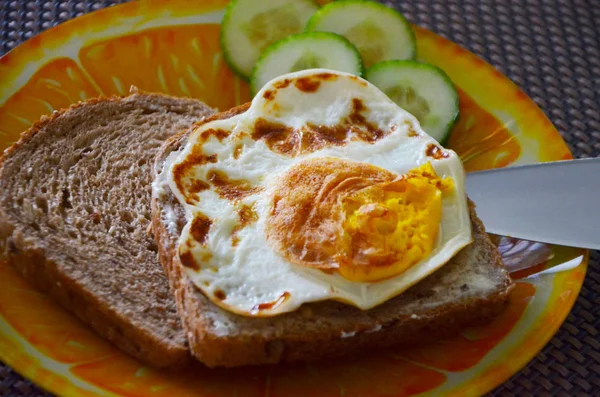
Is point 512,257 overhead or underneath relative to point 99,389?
underneath

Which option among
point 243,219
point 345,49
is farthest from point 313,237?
point 345,49

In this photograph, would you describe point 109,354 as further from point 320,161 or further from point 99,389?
point 320,161

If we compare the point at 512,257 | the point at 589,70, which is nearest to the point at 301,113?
the point at 512,257

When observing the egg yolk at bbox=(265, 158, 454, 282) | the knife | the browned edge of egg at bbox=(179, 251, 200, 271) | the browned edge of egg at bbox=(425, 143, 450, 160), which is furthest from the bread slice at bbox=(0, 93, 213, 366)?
the knife

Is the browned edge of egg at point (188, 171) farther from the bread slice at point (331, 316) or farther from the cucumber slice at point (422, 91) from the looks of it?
the cucumber slice at point (422, 91)

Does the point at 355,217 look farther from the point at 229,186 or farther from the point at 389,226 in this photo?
the point at 229,186
